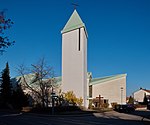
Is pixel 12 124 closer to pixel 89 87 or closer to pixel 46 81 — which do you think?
pixel 46 81

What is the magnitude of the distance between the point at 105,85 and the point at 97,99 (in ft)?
15.9

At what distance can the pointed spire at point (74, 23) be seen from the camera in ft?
177

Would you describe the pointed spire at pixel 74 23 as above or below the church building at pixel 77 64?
above

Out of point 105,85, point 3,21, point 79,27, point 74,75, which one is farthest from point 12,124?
point 105,85

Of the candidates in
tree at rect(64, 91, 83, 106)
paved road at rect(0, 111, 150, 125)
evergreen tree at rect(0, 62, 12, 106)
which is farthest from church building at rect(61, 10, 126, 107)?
paved road at rect(0, 111, 150, 125)

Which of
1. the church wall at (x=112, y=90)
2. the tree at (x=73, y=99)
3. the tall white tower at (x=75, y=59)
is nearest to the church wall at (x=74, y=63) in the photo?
the tall white tower at (x=75, y=59)

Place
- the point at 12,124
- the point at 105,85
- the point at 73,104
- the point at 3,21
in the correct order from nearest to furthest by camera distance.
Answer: the point at 3,21 < the point at 12,124 < the point at 73,104 < the point at 105,85

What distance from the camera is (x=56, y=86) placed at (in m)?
53.5

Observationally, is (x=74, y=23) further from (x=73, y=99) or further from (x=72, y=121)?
(x=72, y=121)

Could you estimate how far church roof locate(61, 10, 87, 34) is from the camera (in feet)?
177

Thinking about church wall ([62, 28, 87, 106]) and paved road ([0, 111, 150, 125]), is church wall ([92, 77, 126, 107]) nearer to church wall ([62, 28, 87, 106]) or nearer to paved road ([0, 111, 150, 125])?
church wall ([62, 28, 87, 106])

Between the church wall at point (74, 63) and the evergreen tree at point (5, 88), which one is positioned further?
the evergreen tree at point (5, 88)

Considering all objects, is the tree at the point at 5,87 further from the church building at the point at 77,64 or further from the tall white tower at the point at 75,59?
the tall white tower at the point at 75,59

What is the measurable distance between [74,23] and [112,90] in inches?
643
